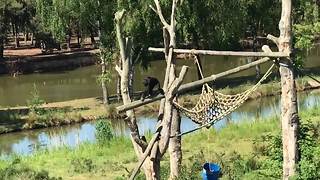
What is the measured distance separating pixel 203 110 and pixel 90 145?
605 cm

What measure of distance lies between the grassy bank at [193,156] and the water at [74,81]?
41.2 ft

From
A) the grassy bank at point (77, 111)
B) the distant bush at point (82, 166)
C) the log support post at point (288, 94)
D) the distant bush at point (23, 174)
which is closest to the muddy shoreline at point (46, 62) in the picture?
the grassy bank at point (77, 111)

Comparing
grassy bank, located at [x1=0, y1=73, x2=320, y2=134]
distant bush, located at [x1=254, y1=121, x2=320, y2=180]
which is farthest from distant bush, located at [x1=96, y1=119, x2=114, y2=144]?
grassy bank, located at [x1=0, y1=73, x2=320, y2=134]

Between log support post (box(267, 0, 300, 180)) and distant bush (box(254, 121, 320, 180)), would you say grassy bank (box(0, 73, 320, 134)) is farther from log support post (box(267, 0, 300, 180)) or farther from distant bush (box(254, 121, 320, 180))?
log support post (box(267, 0, 300, 180))

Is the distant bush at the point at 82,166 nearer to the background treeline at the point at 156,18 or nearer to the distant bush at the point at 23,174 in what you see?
the distant bush at the point at 23,174

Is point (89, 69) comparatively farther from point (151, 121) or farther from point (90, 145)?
point (90, 145)

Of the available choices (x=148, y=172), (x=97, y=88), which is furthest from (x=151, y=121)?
(x=148, y=172)

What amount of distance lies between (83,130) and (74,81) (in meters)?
13.8

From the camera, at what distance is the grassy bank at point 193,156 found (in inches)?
394

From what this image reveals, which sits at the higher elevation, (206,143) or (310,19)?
(310,19)

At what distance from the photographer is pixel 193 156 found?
462 inches

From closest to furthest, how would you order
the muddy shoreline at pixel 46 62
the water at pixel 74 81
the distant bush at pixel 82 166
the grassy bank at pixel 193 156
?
the grassy bank at pixel 193 156 → the distant bush at pixel 82 166 → the water at pixel 74 81 → the muddy shoreline at pixel 46 62

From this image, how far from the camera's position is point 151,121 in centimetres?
1961

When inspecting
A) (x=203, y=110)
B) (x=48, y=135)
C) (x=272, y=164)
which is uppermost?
(x=203, y=110)
